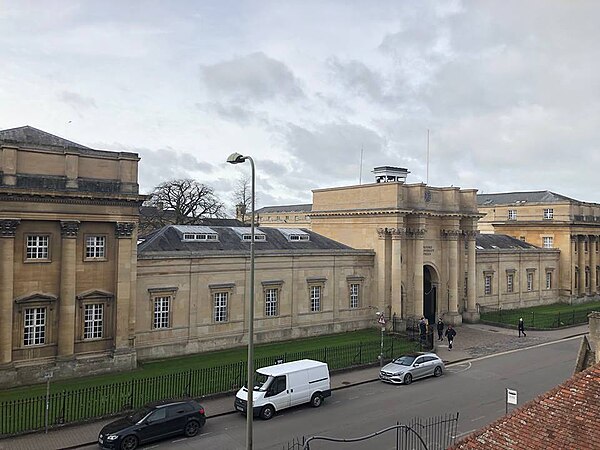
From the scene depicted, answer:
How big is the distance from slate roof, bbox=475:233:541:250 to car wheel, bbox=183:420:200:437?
41.1 m

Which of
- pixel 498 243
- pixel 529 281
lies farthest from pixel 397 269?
pixel 529 281

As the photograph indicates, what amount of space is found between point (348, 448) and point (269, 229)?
23.8 m

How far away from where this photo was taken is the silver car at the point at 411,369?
87.9ft

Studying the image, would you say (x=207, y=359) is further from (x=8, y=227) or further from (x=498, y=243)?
(x=498, y=243)

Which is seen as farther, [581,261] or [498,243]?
[581,261]

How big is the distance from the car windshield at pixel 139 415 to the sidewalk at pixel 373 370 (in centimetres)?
174

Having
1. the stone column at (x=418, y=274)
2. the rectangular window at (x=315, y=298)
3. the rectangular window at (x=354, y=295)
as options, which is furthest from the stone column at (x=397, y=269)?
the rectangular window at (x=315, y=298)

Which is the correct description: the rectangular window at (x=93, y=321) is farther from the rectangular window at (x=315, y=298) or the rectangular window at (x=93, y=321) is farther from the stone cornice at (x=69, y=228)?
the rectangular window at (x=315, y=298)

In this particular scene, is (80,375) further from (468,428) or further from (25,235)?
(468,428)

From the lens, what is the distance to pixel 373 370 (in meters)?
29.6

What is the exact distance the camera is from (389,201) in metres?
41.8

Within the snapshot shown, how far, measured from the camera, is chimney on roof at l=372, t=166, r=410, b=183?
151ft

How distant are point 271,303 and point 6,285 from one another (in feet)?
56.4

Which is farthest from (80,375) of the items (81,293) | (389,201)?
(389,201)
